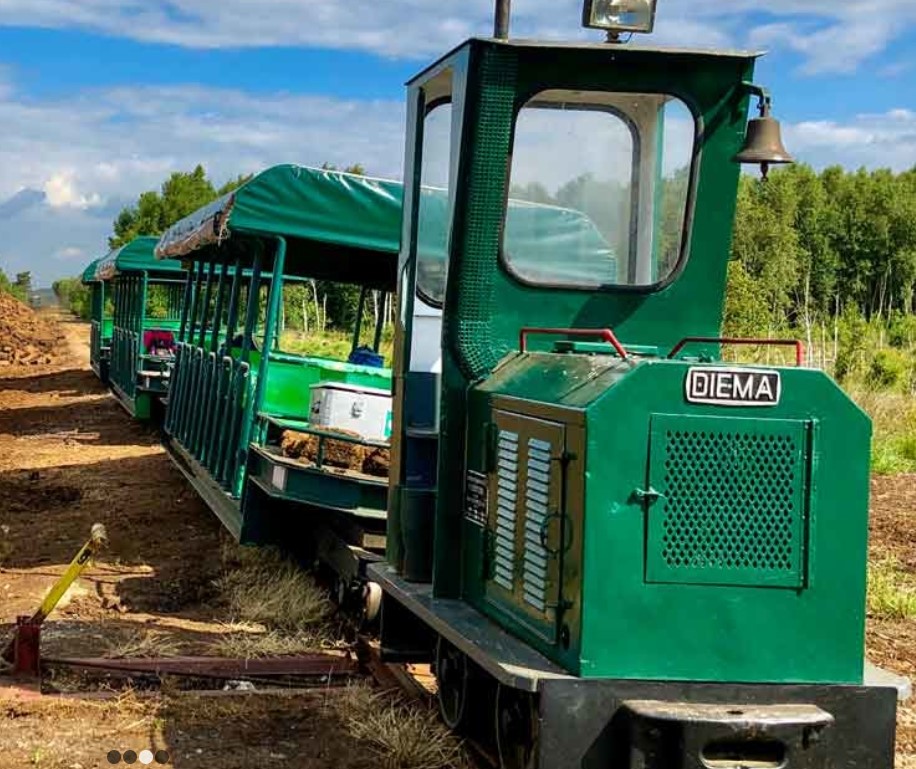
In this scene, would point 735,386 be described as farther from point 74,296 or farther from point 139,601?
point 74,296

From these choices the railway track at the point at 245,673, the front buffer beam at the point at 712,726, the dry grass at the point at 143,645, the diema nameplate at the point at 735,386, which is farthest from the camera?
the dry grass at the point at 143,645

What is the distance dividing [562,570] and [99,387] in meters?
25.4

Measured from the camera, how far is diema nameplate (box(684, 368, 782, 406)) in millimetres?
4410

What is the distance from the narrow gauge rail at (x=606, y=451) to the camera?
4.41 m

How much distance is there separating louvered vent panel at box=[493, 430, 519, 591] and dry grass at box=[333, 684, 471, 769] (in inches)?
31.7

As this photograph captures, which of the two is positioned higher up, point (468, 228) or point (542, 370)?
point (468, 228)

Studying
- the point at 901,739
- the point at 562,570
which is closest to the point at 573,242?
the point at 562,570

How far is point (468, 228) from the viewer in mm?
5363

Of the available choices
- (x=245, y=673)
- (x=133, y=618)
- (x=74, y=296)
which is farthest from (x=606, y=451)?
(x=74, y=296)

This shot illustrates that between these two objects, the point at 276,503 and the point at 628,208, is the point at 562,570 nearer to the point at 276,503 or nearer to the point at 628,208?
the point at 628,208

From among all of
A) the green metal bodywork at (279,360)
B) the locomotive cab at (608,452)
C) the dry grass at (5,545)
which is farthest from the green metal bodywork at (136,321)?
the locomotive cab at (608,452)

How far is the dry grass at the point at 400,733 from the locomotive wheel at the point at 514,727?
1.46 ft

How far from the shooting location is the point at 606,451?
173 inches

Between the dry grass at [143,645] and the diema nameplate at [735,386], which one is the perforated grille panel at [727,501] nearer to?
the diema nameplate at [735,386]
